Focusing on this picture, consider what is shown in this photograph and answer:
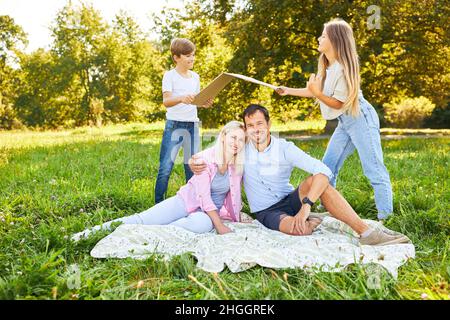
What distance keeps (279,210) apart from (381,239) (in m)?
0.86

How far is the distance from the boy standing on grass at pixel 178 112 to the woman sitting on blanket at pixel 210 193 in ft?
2.49

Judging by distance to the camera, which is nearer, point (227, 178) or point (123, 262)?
point (123, 262)

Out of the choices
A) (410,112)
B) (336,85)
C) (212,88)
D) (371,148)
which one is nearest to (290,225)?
(371,148)

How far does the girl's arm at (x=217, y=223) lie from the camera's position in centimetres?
368

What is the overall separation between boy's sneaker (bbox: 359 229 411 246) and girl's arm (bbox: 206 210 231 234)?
40.9 inches

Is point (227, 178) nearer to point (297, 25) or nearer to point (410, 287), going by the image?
point (410, 287)

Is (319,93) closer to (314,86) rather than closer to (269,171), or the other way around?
(314,86)

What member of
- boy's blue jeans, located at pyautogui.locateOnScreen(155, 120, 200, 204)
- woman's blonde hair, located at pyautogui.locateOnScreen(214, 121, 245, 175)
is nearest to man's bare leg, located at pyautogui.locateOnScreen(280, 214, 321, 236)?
woman's blonde hair, located at pyautogui.locateOnScreen(214, 121, 245, 175)

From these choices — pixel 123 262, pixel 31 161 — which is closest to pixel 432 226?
pixel 123 262

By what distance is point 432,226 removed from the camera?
3.66 meters

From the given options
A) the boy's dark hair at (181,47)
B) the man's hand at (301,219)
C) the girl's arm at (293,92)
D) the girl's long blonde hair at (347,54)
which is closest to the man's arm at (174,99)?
the boy's dark hair at (181,47)

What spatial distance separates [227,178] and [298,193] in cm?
60

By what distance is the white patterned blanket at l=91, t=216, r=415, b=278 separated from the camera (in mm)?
2938

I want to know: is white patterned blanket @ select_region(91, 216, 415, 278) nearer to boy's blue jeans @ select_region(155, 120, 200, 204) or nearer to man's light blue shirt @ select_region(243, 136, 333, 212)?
man's light blue shirt @ select_region(243, 136, 333, 212)
